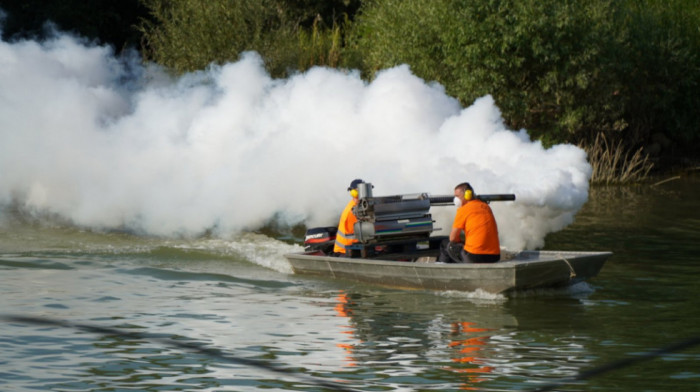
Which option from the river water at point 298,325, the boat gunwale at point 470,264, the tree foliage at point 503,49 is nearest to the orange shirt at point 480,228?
the boat gunwale at point 470,264

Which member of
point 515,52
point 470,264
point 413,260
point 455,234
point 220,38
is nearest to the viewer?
point 470,264

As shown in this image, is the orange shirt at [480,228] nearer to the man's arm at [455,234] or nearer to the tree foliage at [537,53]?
the man's arm at [455,234]

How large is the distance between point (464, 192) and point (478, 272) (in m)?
1.28

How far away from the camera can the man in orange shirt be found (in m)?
14.7

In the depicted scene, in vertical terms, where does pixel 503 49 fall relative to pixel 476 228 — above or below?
above

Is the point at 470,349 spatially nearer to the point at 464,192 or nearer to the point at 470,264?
the point at 470,264

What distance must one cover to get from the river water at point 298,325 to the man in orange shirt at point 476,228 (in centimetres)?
61

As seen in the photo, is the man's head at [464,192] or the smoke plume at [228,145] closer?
the man's head at [464,192]

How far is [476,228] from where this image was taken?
48.0 feet

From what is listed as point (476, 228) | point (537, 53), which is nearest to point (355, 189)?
point (476, 228)

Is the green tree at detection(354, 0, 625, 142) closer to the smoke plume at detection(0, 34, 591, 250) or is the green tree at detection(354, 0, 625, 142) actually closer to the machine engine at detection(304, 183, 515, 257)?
the smoke plume at detection(0, 34, 591, 250)

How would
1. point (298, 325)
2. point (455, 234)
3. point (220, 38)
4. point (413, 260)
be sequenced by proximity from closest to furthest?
point (298, 325) < point (455, 234) < point (413, 260) < point (220, 38)

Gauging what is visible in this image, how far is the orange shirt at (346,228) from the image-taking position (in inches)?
629

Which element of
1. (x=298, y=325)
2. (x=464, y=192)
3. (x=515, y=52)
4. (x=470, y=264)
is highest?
(x=515, y=52)
